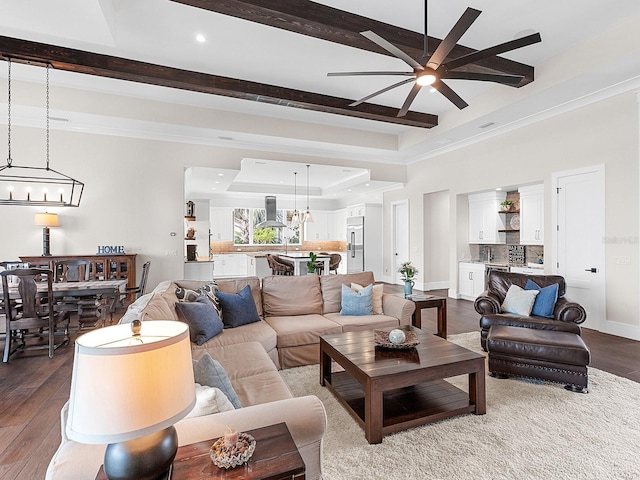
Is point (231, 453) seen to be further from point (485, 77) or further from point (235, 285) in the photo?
point (485, 77)

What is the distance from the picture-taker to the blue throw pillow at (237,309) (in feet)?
11.0

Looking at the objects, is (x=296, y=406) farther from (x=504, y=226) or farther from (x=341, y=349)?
(x=504, y=226)

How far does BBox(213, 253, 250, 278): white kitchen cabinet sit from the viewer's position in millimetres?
10430

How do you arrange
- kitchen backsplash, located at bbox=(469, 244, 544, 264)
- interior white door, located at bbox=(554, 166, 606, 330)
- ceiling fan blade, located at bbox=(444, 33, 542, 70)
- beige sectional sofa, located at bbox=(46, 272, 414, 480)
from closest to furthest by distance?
beige sectional sofa, located at bbox=(46, 272, 414, 480) < ceiling fan blade, located at bbox=(444, 33, 542, 70) < interior white door, located at bbox=(554, 166, 606, 330) < kitchen backsplash, located at bbox=(469, 244, 544, 264)

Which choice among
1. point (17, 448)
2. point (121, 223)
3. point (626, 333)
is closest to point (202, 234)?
point (121, 223)

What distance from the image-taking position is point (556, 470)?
73.8 inches

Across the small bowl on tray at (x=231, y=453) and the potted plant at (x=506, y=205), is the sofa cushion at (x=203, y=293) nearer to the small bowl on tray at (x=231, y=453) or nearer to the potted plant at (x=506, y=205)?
the small bowl on tray at (x=231, y=453)

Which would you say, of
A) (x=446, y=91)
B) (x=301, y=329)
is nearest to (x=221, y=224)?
(x=301, y=329)

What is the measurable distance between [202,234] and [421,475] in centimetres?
754

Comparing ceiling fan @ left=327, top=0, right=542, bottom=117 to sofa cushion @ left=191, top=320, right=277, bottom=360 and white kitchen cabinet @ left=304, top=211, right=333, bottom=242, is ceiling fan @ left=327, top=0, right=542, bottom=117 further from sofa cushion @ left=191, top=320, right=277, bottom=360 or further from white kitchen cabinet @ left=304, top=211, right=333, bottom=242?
white kitchen cabinet @ left=304, top=211, right=333, bottom=242

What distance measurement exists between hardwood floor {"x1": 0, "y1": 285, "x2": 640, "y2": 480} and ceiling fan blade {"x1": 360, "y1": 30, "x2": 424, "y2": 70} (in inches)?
135

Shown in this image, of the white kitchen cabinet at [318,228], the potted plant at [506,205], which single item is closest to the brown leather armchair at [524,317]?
the potted plant at [506,205]

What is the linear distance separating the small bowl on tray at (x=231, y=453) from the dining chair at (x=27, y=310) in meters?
3.46

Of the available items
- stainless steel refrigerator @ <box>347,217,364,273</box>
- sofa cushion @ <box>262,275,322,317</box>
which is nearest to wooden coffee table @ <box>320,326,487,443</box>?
sofa cushion @ <box>262,275,322,317</box>
